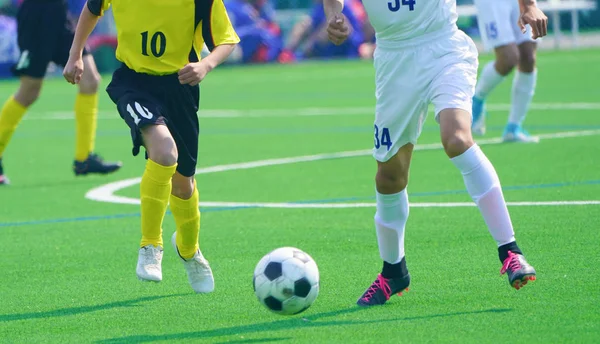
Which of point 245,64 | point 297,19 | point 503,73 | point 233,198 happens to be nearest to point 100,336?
point 233,198

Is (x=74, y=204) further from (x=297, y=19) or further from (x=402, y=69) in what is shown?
(x=297, y=19)

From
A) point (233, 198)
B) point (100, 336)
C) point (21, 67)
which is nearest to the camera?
point (100, 336)

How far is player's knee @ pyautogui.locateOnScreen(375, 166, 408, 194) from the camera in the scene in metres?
5.91

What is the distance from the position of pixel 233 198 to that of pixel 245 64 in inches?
773

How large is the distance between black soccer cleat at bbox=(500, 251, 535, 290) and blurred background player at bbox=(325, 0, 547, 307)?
0.05 m

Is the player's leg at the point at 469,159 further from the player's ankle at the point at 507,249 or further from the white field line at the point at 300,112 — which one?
the white field line at the point at 300,112

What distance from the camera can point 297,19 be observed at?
3181cm

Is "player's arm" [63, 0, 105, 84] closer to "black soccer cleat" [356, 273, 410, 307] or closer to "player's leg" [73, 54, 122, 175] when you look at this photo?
"black soccer cleat" [356, 273, 410, 307]

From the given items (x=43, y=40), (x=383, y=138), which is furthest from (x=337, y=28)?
(x=43, y=40)

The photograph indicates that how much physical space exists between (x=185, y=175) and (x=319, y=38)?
909 inches

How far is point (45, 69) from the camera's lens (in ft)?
35.9

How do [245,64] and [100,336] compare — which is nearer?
[100,336]

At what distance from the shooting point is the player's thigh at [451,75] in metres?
5.66

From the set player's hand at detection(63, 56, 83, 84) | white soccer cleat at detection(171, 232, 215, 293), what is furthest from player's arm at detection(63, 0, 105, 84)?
white soccer cleat at detection(171, 232, 215, 293)
